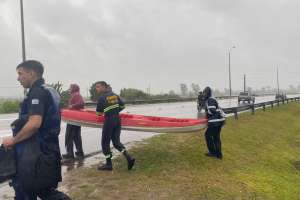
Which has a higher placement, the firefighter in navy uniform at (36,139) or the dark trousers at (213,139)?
the firefighter in navy uniform at (36,139)

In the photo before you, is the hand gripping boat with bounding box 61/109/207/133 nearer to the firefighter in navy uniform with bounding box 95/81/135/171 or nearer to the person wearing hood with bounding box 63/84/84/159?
the person wearing hood with bounding box 63/84/84/159

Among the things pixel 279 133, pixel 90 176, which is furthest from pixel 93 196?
pixel 279 133

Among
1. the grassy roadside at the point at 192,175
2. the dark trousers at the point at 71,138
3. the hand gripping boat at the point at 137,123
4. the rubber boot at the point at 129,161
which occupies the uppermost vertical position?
the hand gripping boat at the point at 137,123

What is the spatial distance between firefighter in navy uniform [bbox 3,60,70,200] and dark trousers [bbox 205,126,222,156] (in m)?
6.07

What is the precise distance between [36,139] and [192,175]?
471cm

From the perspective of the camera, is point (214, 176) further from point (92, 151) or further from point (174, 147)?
point (92, 151)

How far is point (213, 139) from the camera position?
10250 mm

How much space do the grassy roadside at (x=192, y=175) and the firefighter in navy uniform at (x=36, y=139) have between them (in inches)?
88.5

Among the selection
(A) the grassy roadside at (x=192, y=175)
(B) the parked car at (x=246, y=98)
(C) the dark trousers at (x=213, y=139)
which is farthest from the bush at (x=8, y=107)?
(B) the parked car at (x=246, y=98)

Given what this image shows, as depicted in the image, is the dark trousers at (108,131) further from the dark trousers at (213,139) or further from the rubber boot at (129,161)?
the dark trousers at (213,139)

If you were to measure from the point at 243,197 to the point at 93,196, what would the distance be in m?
2.87

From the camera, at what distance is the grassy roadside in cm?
705

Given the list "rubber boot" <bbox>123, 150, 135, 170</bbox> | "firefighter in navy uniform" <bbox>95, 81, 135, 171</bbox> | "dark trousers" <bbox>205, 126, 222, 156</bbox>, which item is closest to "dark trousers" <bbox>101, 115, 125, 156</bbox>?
"firefighter in navy uniform" <bbox>95, 81, 135, 171</bbox>

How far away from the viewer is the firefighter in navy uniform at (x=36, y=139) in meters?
4.20
